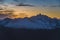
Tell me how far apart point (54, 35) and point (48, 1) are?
2.11 feet

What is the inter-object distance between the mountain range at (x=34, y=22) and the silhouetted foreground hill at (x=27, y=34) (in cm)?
7

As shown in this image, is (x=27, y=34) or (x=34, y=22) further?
(x=34, y=22)

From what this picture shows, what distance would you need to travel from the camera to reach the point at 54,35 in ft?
9.49

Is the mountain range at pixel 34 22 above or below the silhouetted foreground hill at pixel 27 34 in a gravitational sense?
above

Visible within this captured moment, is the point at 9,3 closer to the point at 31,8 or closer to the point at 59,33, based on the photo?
the point at 31,8

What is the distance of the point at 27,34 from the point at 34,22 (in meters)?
0.24

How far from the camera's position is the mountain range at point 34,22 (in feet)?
9.68

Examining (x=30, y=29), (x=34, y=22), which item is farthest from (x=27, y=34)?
(x=34, y=22)

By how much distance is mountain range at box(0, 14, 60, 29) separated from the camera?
2951mm

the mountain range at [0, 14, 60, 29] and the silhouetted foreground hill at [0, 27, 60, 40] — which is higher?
the mountain range at [0, 14, 60, 29]

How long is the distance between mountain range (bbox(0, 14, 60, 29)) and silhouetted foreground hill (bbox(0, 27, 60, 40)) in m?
0.07

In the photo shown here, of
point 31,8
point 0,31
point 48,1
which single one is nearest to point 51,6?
point 48,1

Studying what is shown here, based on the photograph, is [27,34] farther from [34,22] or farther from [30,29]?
[34,22]

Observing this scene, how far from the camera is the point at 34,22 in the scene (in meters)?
3.03
